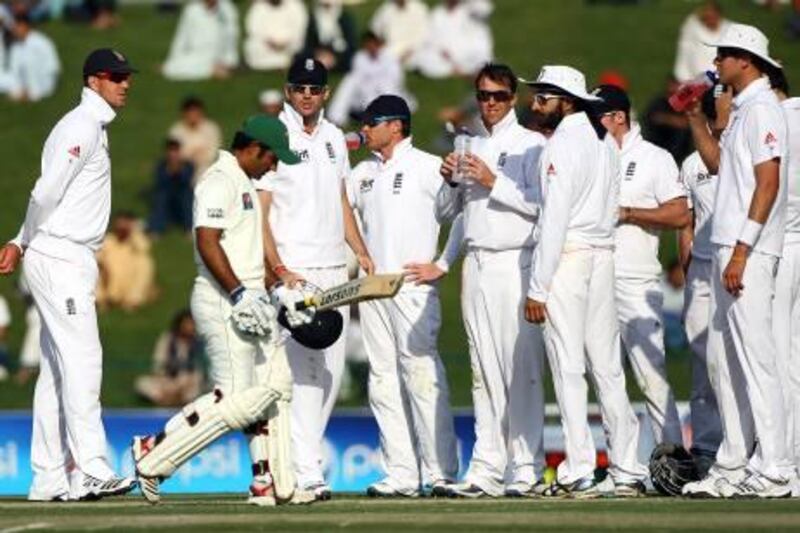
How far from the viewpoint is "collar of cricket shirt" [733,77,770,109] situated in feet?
51.0

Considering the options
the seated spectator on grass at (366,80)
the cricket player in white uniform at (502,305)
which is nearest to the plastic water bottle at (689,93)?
the cricket player in white uniform at (502,305)

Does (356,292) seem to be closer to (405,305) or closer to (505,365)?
(505,365)

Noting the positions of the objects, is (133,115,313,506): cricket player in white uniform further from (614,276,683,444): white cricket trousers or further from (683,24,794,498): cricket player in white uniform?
(614,276,683,444): white cricket trousers

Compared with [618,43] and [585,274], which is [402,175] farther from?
[618,43]

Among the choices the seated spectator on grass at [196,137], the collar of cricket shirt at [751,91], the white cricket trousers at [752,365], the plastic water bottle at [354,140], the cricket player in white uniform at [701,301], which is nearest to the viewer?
the white cricket trousers at [752,365]

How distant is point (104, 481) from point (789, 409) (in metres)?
4.26

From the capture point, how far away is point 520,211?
1680cm

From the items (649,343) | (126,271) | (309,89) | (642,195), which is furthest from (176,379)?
(642,195)

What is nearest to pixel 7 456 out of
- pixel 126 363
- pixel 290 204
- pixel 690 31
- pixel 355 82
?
pixel 126 363

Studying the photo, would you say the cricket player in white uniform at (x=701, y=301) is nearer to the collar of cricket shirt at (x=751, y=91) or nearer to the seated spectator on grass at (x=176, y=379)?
the collar of cricket shirt at (x=751, y=91)

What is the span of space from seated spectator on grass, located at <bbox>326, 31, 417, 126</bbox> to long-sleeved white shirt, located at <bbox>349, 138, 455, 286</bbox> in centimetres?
1281

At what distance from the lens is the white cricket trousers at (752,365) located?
15.4 m

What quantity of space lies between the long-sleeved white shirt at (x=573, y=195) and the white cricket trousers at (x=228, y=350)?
1.77 meters

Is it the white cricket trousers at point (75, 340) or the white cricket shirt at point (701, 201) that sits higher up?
the white cricket shirt at point (701, 201)
